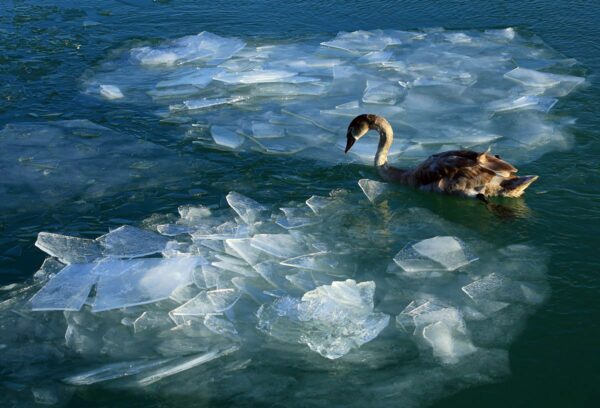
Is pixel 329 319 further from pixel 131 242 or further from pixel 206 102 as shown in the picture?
pixel 206 102

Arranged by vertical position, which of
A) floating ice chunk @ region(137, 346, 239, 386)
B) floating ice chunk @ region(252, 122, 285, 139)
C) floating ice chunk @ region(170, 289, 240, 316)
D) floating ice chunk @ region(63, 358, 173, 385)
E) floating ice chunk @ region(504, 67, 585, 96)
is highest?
floating ice chunk @ region(504, 67, 585, 96)

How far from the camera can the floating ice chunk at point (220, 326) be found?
3.66 m

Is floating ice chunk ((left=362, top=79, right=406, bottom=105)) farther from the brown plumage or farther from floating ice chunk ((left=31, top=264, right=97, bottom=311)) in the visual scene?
floating ice chunk ((left=31, top=264, right=97, bottom=311))

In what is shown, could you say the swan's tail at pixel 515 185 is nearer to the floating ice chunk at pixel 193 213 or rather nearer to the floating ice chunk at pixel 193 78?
the floating ice chunk at pixel 193 213

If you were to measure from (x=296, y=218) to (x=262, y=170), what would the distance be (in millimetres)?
769

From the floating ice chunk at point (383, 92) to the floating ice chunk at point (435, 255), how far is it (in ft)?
6.98

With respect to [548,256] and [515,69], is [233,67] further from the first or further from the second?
[548,256]

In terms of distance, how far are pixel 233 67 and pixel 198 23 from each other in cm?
148

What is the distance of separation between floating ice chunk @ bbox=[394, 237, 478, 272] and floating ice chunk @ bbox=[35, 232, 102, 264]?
1.67 m

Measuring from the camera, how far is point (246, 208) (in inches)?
186

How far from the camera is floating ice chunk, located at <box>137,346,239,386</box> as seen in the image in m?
3.39

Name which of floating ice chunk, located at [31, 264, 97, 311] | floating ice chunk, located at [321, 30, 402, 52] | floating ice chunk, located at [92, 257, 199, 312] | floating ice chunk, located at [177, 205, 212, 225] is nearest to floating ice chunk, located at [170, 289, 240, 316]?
floating ice chunk, located at [92, 257, 199, 312]

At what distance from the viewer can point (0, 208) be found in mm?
4984

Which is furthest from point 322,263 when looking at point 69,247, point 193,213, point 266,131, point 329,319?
point 266,131
